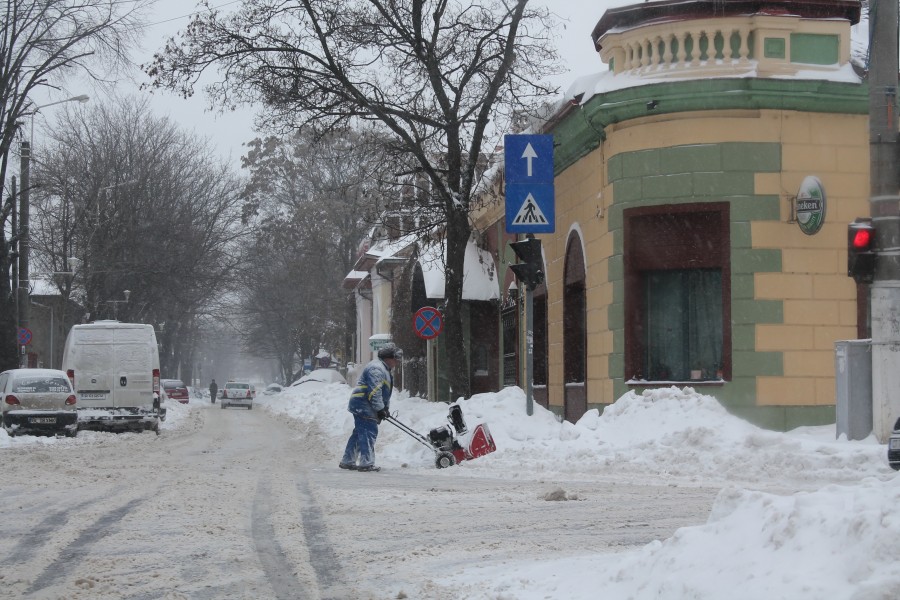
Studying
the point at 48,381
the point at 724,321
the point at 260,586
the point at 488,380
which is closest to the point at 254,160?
the point at 488,380

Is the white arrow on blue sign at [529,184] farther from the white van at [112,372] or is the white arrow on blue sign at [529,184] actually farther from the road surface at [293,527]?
the white van at [112,372]

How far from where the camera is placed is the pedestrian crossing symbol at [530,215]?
17.7m

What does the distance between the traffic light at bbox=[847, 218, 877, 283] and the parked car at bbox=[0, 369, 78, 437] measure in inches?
669

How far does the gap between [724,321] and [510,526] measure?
8986 millimetres

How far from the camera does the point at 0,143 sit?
3156cm

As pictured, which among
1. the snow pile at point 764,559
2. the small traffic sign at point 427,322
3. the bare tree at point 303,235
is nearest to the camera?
the snow pile at point 764,559

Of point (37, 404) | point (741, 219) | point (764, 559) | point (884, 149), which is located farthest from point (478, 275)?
point (764, 559)

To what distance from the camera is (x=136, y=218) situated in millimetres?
50625

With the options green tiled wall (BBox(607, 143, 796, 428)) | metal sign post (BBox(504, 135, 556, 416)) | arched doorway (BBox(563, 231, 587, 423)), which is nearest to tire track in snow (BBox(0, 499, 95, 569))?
metal sign post (BBox(504, 135, 556, 416))

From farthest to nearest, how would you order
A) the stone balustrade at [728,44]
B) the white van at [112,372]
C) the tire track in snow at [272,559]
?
the white van at [112,372], the stone balustrade at [728,44], the tire track in snow at [272,559]

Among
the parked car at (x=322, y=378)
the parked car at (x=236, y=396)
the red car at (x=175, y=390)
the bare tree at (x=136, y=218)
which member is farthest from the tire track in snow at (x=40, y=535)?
the parked car at (x=236, y=396)

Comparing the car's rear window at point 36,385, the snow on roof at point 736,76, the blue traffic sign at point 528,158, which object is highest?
the snow on roof at point 736,76

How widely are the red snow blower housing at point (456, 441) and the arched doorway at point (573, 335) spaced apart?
4.88 metres

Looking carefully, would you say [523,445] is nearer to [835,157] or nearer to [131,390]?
[835,157]
